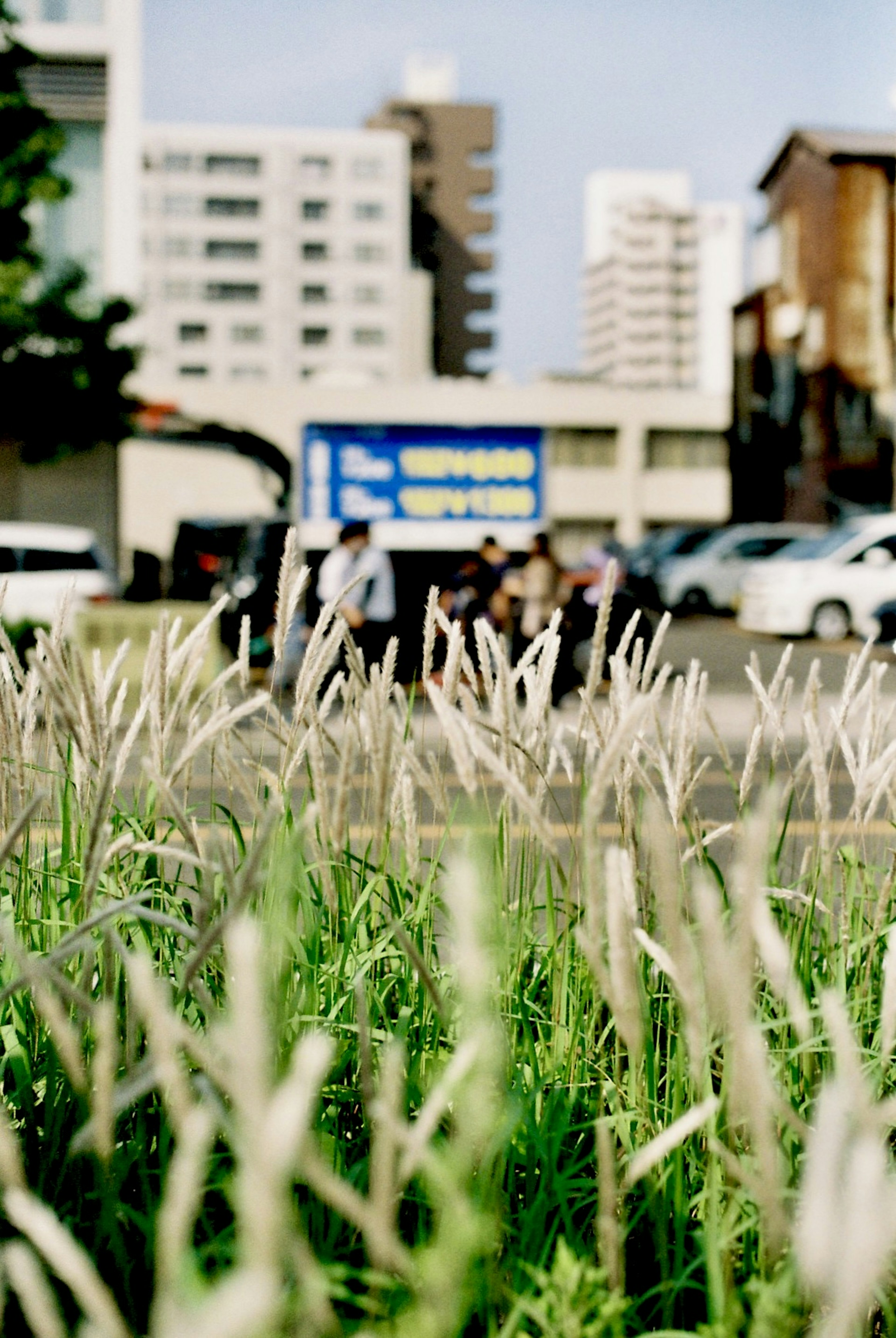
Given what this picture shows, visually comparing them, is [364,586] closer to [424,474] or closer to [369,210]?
[424,474]

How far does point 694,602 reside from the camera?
35.5 m

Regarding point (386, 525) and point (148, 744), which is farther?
point (386, 525)

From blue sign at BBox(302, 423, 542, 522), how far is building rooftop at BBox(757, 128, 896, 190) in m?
23.6

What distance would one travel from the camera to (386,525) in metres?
20.4

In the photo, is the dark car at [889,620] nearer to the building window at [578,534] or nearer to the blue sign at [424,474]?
the blue sign at [424,474]

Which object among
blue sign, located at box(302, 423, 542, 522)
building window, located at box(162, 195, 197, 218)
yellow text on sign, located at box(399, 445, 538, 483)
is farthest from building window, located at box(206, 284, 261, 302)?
yellow text on sign, located at box(399, 445, 538, 483)

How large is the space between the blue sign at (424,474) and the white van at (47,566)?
3488 millimetres

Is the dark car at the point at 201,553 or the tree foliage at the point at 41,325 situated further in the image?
the dark car at the point at 201,553

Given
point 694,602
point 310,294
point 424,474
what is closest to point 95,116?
point 424,474

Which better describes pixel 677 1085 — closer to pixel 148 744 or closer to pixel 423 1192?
pixel 423 1192

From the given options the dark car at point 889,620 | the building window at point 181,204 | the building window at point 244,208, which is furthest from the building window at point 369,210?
the dark car at point 889,620

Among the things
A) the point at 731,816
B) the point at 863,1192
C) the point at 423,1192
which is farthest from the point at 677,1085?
the point at 731,816

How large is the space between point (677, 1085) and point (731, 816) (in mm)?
6046

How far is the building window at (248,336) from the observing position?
101375 millimetres
